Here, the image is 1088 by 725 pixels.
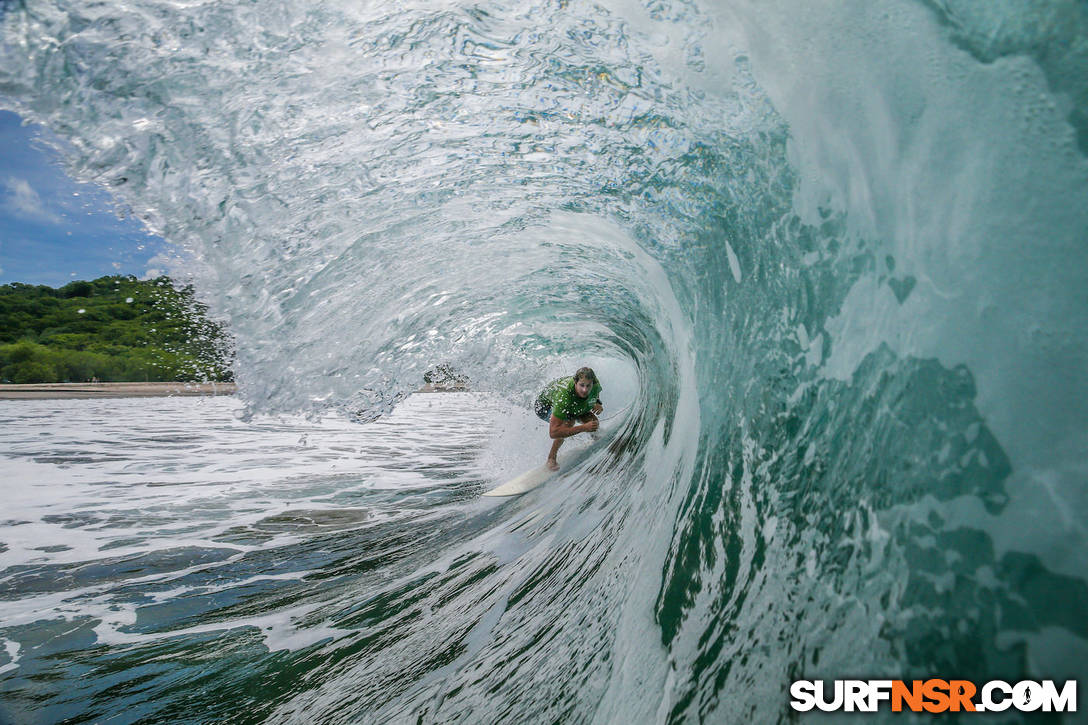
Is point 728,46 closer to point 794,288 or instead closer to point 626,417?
point 794,288

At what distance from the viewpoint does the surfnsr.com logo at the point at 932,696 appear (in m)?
0.93

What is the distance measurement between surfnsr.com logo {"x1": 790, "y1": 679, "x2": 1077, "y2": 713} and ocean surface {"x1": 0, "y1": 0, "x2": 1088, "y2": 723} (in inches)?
1.0

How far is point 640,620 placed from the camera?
254 cm

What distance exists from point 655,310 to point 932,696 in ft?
17.9

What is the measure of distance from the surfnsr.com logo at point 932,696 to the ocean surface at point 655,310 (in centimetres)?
3

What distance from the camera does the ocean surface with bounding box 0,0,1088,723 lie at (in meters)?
1.27

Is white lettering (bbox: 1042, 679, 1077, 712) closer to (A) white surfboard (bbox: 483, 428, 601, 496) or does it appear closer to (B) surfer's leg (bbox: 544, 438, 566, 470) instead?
(A) white surfboard (bbox: 483, 428, 601, 496)

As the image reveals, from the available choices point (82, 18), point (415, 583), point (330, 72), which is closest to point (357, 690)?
point (415, 583)

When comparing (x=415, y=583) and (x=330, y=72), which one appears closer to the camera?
(x=330, y=72)

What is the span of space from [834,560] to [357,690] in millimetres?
2074

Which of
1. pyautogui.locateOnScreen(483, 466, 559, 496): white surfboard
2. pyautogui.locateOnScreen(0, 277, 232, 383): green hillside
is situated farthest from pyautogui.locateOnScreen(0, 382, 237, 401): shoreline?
pyautogui.locateOnScreen(483, 466, 559, 496): white surfboard

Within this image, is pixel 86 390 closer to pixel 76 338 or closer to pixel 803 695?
pixel 76 338

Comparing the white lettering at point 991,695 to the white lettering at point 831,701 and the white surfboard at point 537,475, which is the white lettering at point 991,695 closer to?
the white lettering at point 831,701

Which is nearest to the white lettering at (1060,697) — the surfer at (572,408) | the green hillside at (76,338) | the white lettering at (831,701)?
the white lettering at (831,701)
